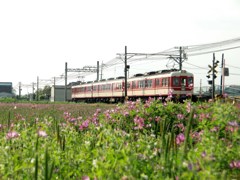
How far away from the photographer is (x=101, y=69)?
61.9m

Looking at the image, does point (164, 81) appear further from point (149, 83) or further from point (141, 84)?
point (141, 84)

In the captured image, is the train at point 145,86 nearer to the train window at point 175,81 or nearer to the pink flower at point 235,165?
the train window at point 175,81

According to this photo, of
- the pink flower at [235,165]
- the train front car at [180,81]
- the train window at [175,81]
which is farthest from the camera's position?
the train window at [175,81]

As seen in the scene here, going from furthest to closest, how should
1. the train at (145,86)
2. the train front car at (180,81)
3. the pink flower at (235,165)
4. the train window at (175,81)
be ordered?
the train at (145,86) < the train window at (175,81) < the train front car at (180,81) < the pink flower at (235,165)

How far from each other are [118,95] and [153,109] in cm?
3214

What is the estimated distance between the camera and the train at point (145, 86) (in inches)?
1198

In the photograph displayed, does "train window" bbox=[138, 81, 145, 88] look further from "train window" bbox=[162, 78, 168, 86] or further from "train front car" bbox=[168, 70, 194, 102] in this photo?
"train front car" bbox=[168, 70, 194, 102]

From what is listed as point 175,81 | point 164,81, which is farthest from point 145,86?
point 175,81

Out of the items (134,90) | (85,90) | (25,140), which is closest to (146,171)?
(25,140)

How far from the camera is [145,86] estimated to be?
1326 inches

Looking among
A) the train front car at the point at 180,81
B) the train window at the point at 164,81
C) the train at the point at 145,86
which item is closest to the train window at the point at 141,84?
the train at the point at 145,86

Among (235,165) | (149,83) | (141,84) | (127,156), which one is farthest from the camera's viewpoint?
(141,84)

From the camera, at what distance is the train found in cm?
3042

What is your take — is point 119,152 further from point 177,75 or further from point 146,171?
point 177,75
